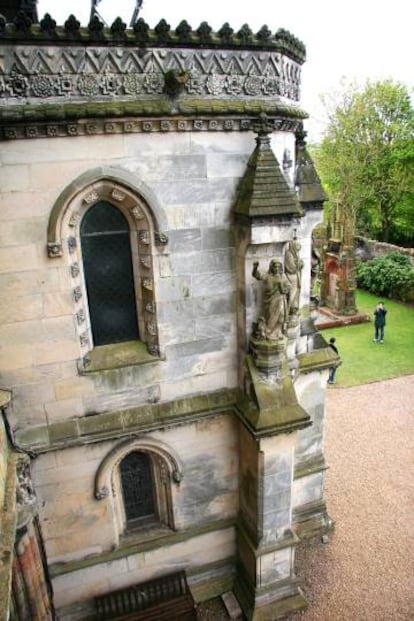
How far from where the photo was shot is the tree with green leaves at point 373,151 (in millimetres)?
31250

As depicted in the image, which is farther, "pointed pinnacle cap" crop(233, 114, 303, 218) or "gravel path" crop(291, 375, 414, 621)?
"gravel path" crop(291, 375, 414, 621)

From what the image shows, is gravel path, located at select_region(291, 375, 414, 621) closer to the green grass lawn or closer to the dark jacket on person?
the green grass lawn

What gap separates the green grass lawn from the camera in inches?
711

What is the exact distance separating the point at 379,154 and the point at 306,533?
2993 cm

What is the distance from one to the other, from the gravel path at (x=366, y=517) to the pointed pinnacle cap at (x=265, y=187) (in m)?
7.61

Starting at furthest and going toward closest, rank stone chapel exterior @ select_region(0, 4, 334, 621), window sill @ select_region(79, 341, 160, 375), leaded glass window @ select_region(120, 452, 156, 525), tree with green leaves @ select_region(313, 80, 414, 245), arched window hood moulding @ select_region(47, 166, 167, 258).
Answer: tree with green leaves @ select_region(313, 80, 414, 245) → leaded glass window @ select_region(120, 452, 156, 525) → window sill @ select_region(79, 341, 160, 375) → arched window hood moulding @ select_region(47, 166, 167, 258) → stone chapel exterior @ select_region(0, 4, 334, 621)

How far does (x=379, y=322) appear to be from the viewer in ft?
67.9

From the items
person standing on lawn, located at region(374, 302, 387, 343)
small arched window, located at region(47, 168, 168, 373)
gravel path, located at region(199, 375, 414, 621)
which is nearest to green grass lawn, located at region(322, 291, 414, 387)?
person standing on lawn, located at region(374, 302, 387, 343)

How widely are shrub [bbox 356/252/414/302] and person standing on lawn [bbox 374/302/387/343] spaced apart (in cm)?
647

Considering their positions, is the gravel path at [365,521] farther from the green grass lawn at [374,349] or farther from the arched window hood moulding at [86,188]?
the arched window hood moulding at [86,188]

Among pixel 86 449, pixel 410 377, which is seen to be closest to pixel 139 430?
pixel 86 449

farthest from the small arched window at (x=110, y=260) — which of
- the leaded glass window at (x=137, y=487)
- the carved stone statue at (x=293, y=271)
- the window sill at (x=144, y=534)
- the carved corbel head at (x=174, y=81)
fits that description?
the window sill at (x=144, y=534)

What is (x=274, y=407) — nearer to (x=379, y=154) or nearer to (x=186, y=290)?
(x=186, y=290)

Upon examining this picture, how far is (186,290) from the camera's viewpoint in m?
7.62
